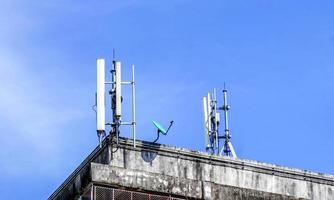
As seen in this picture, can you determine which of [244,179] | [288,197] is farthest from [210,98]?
[288,197]

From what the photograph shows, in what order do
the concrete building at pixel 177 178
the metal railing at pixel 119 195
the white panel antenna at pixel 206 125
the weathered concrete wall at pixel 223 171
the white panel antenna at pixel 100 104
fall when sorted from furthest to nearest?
the white panel antenna at pixel 206 125, the weathered concrete wall at pixel 223 171, the white panel antenna at pixel 100 104, the concrete building at pixel 177 178, the metal railing at pixel 119 195

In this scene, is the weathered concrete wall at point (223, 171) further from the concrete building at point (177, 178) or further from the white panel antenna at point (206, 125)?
the white panel antenna at point (206, 125)

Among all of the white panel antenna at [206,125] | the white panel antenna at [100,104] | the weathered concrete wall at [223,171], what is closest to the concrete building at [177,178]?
the weathered concrete wall at [223,171]

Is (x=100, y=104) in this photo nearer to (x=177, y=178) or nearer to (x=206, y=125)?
(x=177, y=178)

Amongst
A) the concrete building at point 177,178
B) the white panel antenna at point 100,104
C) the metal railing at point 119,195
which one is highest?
the white panel antenna at point 100,104

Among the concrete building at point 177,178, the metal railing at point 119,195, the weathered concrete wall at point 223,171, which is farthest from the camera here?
the weathered concrete wall at point 223,171

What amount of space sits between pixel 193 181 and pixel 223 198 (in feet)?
4.69

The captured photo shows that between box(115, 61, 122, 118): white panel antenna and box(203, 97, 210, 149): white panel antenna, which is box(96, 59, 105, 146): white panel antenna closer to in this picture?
box(115, 61, 122, 118): white panel antenna

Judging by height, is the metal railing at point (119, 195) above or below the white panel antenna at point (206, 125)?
below

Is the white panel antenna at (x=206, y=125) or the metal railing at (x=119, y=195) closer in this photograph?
the metal railing at (x=119, y=195)

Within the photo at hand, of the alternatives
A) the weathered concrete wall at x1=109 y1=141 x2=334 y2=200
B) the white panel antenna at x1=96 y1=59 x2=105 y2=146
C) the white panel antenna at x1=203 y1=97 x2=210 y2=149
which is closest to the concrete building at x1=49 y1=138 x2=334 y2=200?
the weathered concrete wall at x1=109 y1=141 x2=334 y2=200

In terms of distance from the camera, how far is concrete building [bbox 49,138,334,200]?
5156cm

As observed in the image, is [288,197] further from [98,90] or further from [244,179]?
[98,90]

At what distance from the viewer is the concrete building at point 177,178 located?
5156cm
